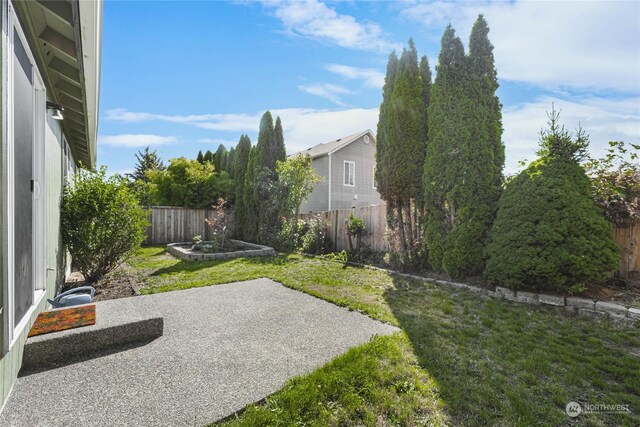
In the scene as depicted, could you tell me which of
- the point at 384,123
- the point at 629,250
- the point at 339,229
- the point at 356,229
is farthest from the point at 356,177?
the point at 629,250

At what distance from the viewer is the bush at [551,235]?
173 inches

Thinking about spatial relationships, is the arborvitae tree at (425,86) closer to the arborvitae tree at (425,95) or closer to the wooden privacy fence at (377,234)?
the arborvitae tree at (425,95)

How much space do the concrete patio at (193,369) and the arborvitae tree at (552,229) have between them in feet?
9.36

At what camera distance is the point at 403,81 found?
7.55 m

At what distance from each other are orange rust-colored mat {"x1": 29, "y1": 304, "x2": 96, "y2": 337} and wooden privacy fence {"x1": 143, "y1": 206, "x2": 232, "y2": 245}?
10818mm

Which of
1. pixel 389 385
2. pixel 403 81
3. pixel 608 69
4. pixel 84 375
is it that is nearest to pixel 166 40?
pixel 403 81

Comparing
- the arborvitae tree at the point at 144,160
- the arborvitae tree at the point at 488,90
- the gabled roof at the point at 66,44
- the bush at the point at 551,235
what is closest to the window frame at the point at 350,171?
the arborvitae tree at the point at 488,90

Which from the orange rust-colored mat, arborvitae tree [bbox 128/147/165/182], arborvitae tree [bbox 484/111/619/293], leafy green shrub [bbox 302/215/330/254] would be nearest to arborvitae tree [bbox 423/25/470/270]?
arborvitae tree [bbox 484/111/619/293]

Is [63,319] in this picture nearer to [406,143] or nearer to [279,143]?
[406,143]

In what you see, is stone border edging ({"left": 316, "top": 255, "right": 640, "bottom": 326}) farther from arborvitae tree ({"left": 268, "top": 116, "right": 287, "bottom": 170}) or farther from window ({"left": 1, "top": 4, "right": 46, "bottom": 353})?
arborvitae tree ({"left": 268, "top": 116, "right": 287, "bottom": 170})

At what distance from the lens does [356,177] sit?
17.5 m

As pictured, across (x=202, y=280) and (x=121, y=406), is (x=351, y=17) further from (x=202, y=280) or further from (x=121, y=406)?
(x=121, y=406)

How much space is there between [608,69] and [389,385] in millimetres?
6314

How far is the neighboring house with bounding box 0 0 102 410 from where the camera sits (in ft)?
6.24
